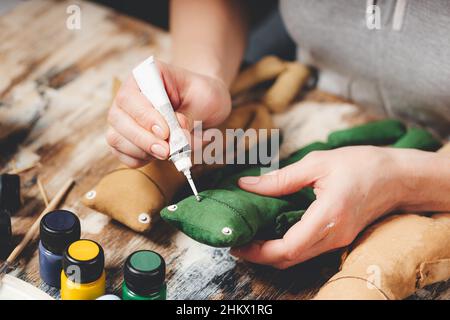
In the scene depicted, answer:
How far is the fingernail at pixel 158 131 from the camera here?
73 centimetres

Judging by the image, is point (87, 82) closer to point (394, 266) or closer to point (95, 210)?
point (95, 210)

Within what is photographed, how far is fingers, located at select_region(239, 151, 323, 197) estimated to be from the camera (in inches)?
29.4

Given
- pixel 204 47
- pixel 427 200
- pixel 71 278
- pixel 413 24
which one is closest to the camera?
pixel 71 278

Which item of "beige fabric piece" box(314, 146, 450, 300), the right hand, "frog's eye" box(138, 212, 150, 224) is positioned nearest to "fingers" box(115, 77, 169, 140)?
the right hand

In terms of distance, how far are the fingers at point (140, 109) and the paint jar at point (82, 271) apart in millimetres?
168

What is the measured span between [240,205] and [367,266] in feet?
0.54

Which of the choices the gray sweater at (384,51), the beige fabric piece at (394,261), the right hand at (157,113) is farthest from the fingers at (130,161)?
the gray sweater at (384,51)

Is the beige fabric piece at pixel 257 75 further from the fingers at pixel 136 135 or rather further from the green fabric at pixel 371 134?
the fingers at pixel 136 135

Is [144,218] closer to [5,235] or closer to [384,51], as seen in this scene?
[5,235]

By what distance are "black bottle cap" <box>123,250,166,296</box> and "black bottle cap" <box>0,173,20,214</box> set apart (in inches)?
10.1

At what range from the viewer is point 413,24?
0.90 metres

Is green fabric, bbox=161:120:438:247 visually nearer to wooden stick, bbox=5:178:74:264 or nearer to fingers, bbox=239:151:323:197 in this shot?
fingers, bbox=239:151:323:197

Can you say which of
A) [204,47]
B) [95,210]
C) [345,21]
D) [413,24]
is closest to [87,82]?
[204,47]


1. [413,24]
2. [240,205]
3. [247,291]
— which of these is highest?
[413,24]
